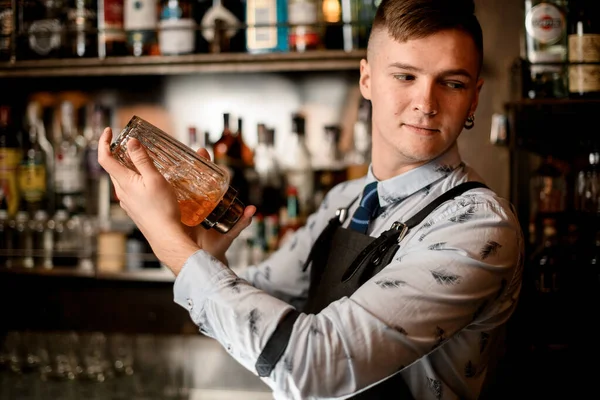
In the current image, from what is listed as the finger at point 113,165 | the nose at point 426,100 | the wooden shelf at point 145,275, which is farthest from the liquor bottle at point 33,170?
the nose at point 426,100

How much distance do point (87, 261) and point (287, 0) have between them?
106 centimetres

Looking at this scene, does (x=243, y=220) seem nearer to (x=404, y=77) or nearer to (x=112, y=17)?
(x=404, y=77)

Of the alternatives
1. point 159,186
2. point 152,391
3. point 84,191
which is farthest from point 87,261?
point 159,186

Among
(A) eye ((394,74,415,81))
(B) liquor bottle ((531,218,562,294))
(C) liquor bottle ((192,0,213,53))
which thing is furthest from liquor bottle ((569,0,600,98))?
(C) liquor bottle ((192,0,213,53))

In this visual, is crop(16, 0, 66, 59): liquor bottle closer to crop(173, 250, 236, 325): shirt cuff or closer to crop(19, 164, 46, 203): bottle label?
crop(19, 164, 46, 203): bottle label

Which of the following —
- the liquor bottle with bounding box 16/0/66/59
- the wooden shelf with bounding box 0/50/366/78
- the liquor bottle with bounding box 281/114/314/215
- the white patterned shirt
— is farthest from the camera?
the liquor bottle with bounding box 281/114/314/215

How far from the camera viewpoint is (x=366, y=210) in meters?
1.27

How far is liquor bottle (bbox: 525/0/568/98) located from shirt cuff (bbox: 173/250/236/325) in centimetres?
88

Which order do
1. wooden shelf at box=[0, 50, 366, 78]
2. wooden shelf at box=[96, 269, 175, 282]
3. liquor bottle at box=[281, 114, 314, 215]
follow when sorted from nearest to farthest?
wooden shelf at box=[0, 50, 366, 78]
wooden shelf at box=[96, 269, 175, 282]
liquor bottle at box=[281, 114, 314, 215]

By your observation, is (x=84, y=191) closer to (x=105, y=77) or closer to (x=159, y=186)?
(x=105, y=77)

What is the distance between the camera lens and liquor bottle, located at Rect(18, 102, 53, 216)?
2059mm

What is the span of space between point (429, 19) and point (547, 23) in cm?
49

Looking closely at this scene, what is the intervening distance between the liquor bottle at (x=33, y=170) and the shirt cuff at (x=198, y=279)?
1281 millimetres

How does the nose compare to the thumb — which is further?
the nose
